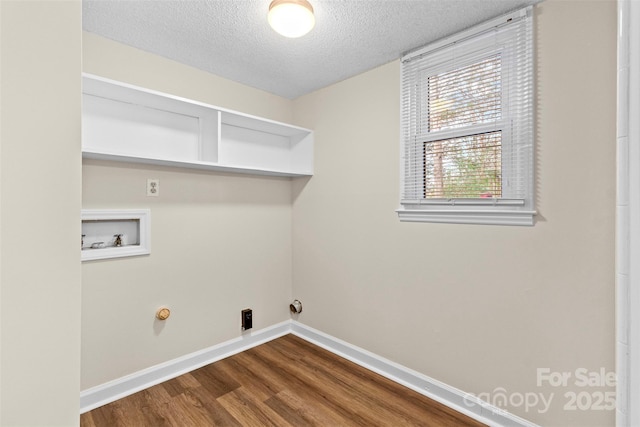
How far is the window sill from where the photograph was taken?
155cm

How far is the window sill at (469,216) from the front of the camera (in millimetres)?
1548

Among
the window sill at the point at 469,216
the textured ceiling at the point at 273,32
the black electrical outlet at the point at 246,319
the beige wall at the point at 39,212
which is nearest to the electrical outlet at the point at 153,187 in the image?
the textured ceiling at the point at 273,32

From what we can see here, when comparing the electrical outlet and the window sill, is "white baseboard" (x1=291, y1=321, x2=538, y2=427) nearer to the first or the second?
the window sill

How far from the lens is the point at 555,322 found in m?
1.47

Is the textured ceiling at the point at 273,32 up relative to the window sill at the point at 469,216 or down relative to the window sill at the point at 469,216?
up

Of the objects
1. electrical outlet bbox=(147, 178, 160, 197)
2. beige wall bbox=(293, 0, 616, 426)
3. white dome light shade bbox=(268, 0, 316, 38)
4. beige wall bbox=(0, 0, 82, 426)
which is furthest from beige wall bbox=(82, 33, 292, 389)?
beige wall bbox=(0, 0, 82, 426)

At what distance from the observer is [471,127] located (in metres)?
1.73

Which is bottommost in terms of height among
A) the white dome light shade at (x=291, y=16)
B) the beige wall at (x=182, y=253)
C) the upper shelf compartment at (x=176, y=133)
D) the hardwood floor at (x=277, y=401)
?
the hardwood floor at (x=277, y=401)

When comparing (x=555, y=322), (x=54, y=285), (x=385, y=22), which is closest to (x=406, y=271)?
(x=555, y=322)

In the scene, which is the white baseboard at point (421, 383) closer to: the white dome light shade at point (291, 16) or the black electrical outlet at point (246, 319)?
the black electrical outlet at point (246, 319)

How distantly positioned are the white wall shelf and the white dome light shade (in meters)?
1.42

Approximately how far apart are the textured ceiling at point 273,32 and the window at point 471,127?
0.43ft

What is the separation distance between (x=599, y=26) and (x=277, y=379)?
8.64ft

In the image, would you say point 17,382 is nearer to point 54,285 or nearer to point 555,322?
point 54,285
